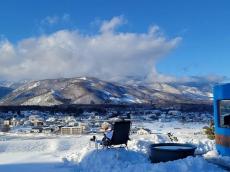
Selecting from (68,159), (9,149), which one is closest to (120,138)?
(68,159)

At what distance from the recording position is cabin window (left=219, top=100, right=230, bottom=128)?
41.5 ft

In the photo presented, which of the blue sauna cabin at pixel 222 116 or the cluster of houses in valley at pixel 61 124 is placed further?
the cluster of houses in valley at pixel 61 124

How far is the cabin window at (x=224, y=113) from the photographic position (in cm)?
1264

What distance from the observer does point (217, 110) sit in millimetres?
13336

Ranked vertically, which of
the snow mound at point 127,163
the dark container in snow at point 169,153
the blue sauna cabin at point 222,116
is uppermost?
the blue sauna cabin at point 222,116

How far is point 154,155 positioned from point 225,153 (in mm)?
2070

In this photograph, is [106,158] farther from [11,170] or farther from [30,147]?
[30,147]

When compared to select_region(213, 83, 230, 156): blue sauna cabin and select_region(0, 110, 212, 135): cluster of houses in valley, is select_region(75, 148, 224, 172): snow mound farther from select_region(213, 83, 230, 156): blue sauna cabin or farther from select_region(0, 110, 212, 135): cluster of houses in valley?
select_region(0, 110, 212, 135): cluster of houses in valley

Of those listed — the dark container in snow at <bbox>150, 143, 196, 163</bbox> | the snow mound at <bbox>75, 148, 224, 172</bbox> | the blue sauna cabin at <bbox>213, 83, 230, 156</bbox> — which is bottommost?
the snow mound at <bbox>75, 148, 224, 172</bbox>

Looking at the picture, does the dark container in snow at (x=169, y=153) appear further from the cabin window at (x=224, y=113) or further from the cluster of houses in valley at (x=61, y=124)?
the cluster of houses in valley at (x=61, y=124)

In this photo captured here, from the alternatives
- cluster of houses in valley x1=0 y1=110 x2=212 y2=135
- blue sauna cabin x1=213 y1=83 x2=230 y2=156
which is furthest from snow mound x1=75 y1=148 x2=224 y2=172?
cluster of houses in valley x1=0 y1=110 x2=212 y2=135

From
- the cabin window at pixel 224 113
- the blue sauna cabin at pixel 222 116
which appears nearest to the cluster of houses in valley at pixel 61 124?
the blue sauna cabin at pixel 222 116

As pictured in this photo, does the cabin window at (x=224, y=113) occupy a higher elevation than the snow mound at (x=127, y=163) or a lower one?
higher

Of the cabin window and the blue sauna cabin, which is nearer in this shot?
the blue sauna cabin
